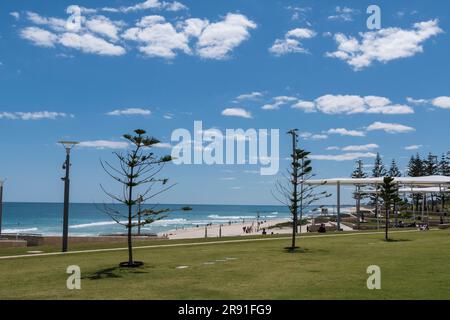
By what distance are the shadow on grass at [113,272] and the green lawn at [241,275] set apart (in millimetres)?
27

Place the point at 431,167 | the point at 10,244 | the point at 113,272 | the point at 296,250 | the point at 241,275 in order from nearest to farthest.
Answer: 1. the point at 241,275
2. the point at 113,272
3. the point at 296,250
4. the point at 10,244
5. the point at 431,167

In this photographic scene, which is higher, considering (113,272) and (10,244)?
(113,272)

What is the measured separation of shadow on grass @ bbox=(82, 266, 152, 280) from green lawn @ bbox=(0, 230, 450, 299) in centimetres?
3

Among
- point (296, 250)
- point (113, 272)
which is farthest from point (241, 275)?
point (296, 250)

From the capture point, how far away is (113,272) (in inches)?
531

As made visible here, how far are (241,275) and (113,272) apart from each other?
3.74 m

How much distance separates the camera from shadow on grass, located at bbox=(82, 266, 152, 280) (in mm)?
12641

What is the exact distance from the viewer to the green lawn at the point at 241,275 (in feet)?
33.0

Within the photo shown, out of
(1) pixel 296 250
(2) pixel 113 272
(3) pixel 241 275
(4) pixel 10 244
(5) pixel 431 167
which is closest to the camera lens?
(3) pixel 241 275

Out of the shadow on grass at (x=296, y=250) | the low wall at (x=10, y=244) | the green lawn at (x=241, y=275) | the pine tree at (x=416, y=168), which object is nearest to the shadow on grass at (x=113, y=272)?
the green lawn at (x=241, y=275)

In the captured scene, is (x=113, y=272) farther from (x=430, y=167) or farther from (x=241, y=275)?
(x=430, y=167)

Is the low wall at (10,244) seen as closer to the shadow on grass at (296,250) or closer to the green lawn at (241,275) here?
the green lawn at (241,275)

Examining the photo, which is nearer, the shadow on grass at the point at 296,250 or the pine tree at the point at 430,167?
the shadow on grass at the point at 296,250
